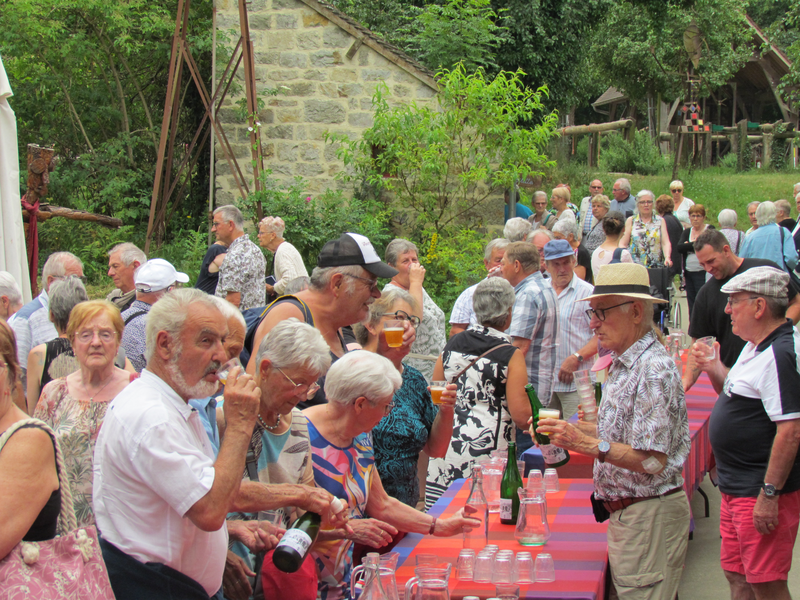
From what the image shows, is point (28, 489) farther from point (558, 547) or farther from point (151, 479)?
point (558, 547)

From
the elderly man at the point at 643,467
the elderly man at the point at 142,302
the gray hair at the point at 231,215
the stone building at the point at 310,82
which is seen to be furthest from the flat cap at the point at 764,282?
the stone building at the point at 310,82

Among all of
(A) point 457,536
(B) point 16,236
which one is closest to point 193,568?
(A) point 457,536

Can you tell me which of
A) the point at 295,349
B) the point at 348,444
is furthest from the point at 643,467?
the point at 295,349

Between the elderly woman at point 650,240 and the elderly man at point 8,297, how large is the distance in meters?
7.58

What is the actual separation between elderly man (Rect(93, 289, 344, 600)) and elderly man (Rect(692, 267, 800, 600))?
8.11 feet

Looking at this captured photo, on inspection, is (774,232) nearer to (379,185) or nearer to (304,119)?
(379,185)

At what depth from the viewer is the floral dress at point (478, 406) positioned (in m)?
4.14

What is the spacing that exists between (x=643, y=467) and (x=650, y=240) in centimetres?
761

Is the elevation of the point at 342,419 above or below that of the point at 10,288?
below

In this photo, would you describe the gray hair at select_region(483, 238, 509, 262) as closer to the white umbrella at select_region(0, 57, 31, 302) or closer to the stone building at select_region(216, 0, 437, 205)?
the white umbrella at select_region(0, 57, 31, 302)

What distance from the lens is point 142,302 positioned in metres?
4.84

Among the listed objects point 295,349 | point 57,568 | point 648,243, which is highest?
point 295,349

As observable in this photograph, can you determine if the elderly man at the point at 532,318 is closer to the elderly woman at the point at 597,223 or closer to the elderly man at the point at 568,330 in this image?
the elderly man at the point at 568,330

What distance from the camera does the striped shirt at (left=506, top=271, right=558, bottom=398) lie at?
5.18 m
